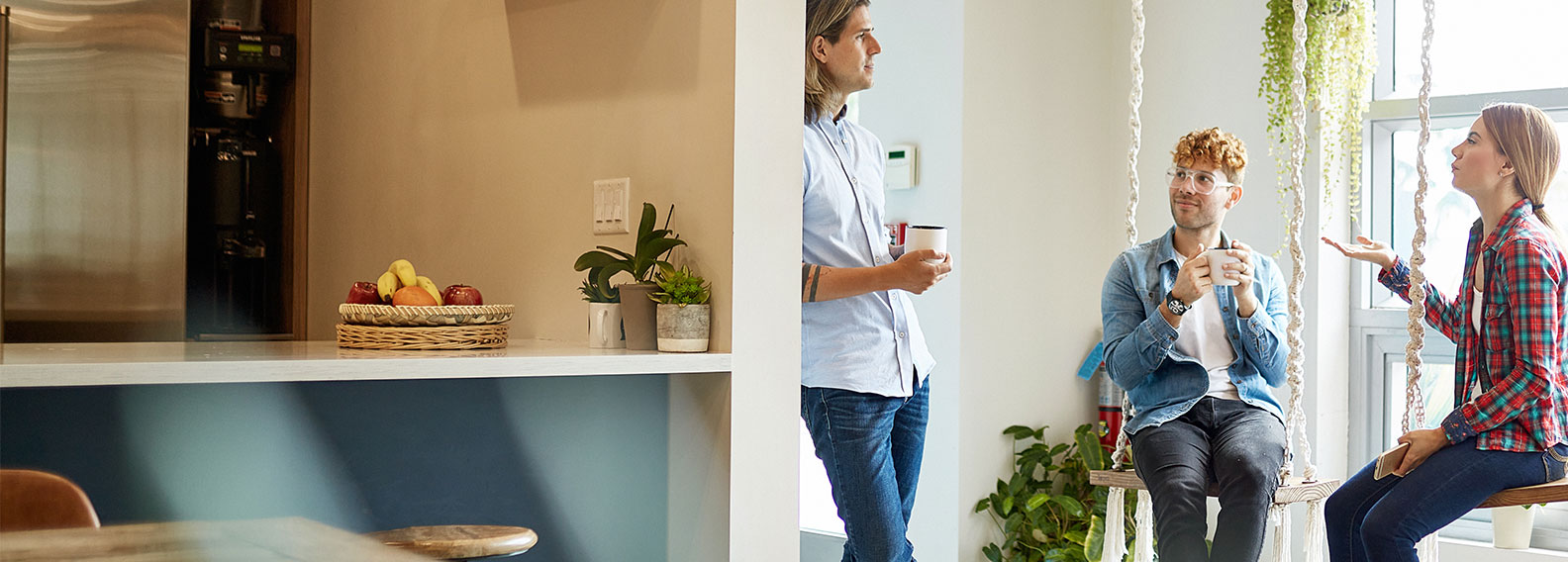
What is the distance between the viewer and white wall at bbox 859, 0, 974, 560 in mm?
4074

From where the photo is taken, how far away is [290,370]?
62.3 inches

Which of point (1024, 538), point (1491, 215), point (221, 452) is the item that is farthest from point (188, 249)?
point (1491, 215)

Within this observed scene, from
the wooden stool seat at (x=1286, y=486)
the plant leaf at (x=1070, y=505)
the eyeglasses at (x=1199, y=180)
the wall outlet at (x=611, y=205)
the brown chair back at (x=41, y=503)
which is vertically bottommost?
the plant leaf at (x=1070, y=505)

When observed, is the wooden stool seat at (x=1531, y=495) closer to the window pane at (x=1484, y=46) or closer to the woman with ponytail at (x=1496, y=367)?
the woman with ponytail at (x=1496, y=367)

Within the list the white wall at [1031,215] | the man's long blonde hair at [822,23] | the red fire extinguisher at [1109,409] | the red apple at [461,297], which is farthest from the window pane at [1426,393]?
the red apple at [461,297]

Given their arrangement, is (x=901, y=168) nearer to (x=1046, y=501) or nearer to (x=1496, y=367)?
(x=1046, y=501)

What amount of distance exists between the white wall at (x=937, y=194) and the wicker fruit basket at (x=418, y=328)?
237 cm

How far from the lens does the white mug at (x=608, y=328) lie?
207 centimetres

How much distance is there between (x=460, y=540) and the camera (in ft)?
5.82

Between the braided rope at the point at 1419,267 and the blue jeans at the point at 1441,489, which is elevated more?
the braided rope at the point at 1419,267

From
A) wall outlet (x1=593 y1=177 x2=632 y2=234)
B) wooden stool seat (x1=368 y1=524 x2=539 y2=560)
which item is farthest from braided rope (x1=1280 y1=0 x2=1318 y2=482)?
wooden stool seat (x1=368 y1=524 x2=539 y2=560)

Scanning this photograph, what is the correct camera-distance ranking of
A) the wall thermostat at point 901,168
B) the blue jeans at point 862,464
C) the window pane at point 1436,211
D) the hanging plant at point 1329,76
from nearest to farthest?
1. the blue jeans at point 862,464
2. the hanging plant at point 1329,76
3. the window pane at point 1436,211
4. the wall thermostat at point 901,168

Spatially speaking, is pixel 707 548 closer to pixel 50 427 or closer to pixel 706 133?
pixel 706 133

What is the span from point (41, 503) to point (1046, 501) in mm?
3089
